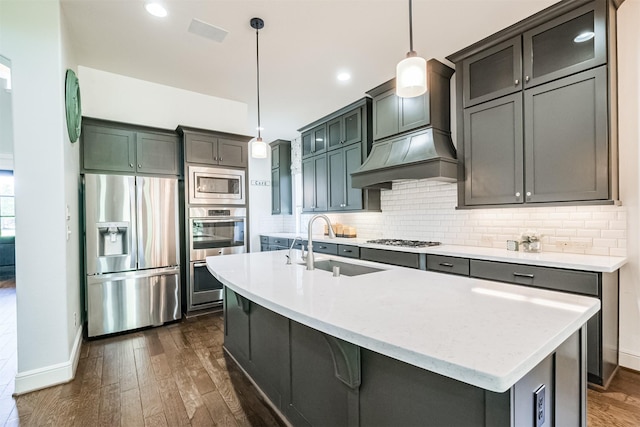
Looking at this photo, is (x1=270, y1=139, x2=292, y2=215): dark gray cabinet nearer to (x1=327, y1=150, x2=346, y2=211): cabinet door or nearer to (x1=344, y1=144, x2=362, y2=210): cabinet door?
(x1=327, y1=150, x2=346, y2=211): cabinet door

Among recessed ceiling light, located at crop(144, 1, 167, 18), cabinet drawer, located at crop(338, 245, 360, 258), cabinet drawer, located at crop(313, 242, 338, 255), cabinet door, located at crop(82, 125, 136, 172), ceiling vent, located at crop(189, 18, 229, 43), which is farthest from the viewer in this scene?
cabinet drawer, located at crop(313, 242, 338, 255)

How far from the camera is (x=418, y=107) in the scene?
3.46 m

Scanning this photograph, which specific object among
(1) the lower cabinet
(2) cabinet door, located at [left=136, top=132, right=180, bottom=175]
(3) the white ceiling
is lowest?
(1) the lower cabinet

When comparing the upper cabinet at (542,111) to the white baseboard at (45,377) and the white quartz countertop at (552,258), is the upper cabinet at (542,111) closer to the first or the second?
the white quartz countertop at (552,258)

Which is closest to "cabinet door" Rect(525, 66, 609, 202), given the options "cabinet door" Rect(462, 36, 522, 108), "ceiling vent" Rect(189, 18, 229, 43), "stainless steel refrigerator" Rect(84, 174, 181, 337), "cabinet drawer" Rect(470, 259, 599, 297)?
"cabinet door" Rect(462, 36, 522, 108)

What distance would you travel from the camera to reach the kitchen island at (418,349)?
85cm

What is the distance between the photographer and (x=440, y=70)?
134 inches

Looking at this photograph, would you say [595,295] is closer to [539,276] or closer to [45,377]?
[539,276]

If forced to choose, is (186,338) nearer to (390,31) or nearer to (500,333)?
(500,333)

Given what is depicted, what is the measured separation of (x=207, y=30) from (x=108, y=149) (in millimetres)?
1746

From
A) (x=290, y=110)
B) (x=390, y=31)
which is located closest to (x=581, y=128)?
(x=390, y=31)

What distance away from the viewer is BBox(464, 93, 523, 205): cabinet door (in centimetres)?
277

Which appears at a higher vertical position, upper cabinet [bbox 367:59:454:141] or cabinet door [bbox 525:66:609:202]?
upper cabinet [bbox 367:59:454:141]

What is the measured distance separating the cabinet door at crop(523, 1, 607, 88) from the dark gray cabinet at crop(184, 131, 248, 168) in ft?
10.8
